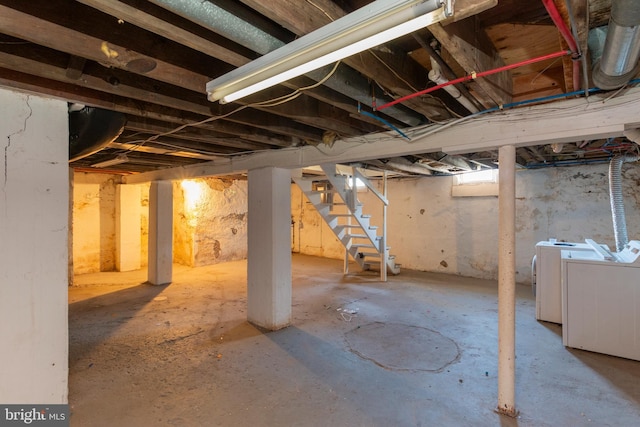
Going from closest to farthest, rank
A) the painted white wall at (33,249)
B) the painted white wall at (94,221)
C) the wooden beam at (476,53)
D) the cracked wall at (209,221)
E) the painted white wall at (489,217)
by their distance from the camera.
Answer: the wooden beam at (476,53) → the painted white wall at (33,249) → the painted white wall at (489,217) → the painted white wall at (94,221) → the cracked wall at (209,221)

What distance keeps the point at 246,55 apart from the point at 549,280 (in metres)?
3.68

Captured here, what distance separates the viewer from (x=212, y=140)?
2615 mm

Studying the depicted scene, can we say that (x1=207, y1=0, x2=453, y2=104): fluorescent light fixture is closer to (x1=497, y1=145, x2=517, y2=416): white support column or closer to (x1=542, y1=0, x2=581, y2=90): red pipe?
(x1=542, y1=0, x2=581, y2=90): red pipe

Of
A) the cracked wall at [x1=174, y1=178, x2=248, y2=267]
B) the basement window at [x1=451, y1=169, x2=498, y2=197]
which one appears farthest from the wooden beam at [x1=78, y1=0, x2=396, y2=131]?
the cracked wall at [x1=174, y1=178, x2=248, y2=267]

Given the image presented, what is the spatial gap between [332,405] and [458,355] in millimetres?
1285

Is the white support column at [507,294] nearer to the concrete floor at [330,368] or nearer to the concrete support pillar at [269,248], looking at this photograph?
the concrete floor at [330,368]

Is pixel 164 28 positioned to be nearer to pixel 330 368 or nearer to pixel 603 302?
pixel 330 368

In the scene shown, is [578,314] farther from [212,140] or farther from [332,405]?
[212,140]

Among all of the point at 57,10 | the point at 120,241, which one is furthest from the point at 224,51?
the point at 120,241

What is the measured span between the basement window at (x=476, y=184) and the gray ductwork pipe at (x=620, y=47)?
4007 millimetres

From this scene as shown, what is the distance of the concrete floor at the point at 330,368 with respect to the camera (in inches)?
74.9

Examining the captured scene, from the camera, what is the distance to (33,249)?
64.4 inches

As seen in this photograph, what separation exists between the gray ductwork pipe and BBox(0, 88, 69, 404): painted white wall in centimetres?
240

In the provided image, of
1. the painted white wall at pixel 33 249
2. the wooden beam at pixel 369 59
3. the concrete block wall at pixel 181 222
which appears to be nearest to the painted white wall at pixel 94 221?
the concrete block wall at pixel 181 222
